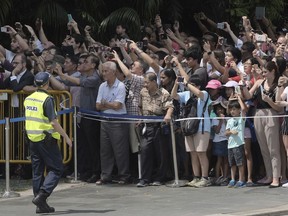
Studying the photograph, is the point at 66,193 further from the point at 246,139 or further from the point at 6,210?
the point at 246,139

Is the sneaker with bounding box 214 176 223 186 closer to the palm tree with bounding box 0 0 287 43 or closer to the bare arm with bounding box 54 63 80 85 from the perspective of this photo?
the bare arm with bounding box 54 63 80 85

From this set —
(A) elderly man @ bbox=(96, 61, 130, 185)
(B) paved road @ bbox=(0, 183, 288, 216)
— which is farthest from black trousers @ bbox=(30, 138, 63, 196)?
(A) elderly man @ bbox=(96, 61, 130, 185)

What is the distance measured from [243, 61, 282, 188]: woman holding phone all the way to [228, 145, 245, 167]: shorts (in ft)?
1.17

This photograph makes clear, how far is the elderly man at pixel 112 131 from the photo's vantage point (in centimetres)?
1596

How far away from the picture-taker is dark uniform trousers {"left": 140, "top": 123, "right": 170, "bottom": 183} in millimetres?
15797

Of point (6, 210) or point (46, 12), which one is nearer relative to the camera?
point (6, 210)

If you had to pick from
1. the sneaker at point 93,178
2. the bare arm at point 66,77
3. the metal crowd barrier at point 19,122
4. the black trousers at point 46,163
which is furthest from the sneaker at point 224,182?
the black trousers at point 46,163

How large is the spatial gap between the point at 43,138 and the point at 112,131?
10.1 feet

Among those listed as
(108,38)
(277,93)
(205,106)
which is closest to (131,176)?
(205,106)

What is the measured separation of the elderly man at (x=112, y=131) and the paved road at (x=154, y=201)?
13.1 inches

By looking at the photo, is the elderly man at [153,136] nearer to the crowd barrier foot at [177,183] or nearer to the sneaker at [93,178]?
the crowd barrier foot at [177,183]

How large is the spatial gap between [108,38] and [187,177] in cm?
603

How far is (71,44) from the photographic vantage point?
18609 millimetres

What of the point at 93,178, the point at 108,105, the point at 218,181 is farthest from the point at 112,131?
the point at 218,181
